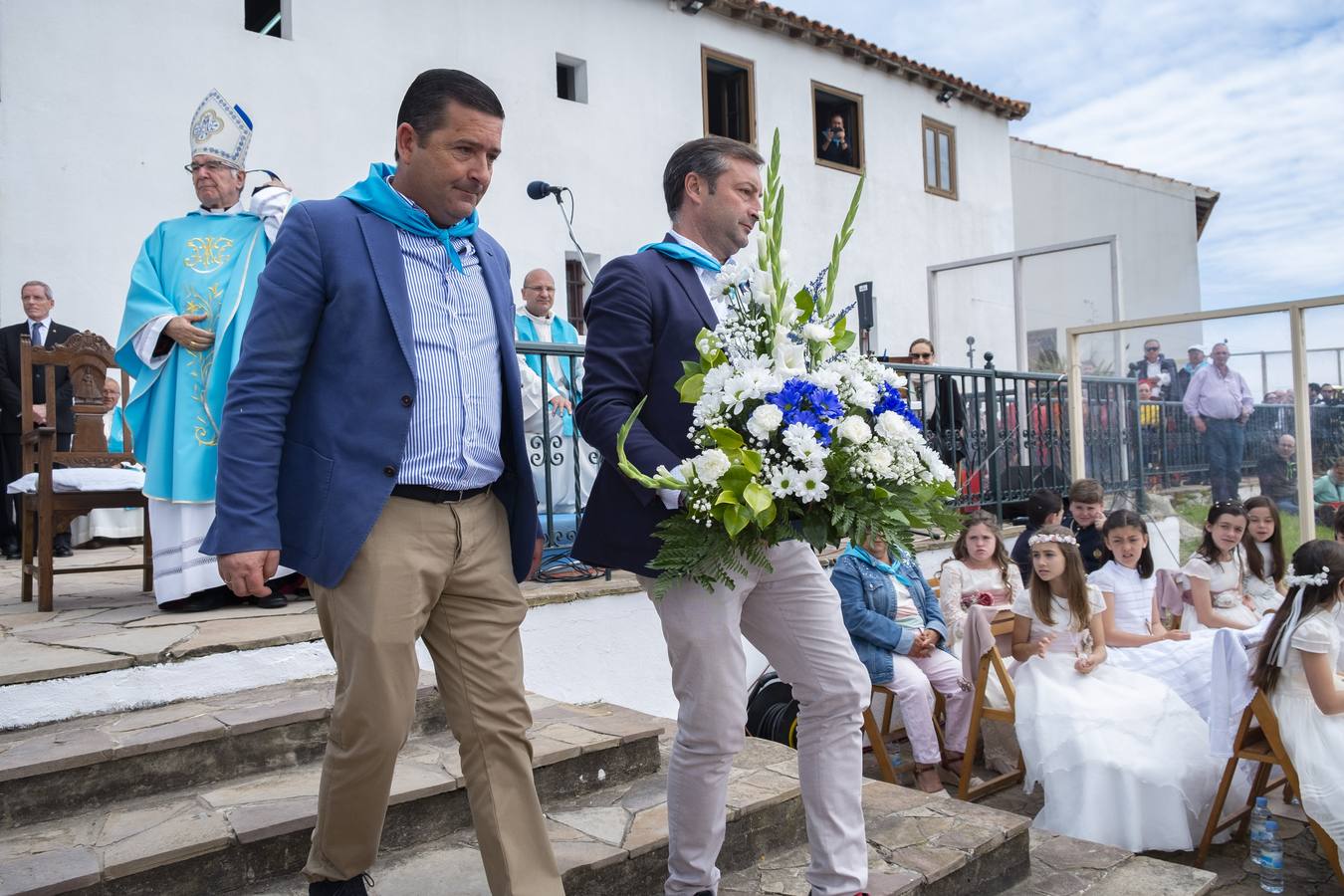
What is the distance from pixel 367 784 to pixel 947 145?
16.7 metres

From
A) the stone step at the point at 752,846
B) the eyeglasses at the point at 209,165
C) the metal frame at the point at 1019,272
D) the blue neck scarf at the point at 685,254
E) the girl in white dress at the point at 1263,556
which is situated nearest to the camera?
the blue neck scarf at the point at 685,254

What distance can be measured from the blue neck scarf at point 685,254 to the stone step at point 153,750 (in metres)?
1.77

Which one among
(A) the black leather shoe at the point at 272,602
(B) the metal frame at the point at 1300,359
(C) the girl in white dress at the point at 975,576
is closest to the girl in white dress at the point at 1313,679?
(C) the girl in white dress at the point at 975,576

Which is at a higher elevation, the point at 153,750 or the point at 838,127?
the point at 838,127

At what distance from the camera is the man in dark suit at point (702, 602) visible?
2.29 metres

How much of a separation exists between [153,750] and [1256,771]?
14.8 feet

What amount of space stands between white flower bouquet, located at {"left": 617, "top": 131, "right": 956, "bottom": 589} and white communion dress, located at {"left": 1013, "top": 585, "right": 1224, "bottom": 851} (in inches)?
108

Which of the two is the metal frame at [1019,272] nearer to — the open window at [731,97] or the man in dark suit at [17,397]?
the open window at [731,97]

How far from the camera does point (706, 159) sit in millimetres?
2508

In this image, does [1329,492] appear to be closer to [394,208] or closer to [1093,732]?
[1093,732]

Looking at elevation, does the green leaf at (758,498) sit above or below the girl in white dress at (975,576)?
above

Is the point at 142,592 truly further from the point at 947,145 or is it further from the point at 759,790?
the point at 947,145

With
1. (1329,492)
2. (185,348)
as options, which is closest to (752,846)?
(185,348)

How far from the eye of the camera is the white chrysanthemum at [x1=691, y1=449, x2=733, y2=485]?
2.07m
